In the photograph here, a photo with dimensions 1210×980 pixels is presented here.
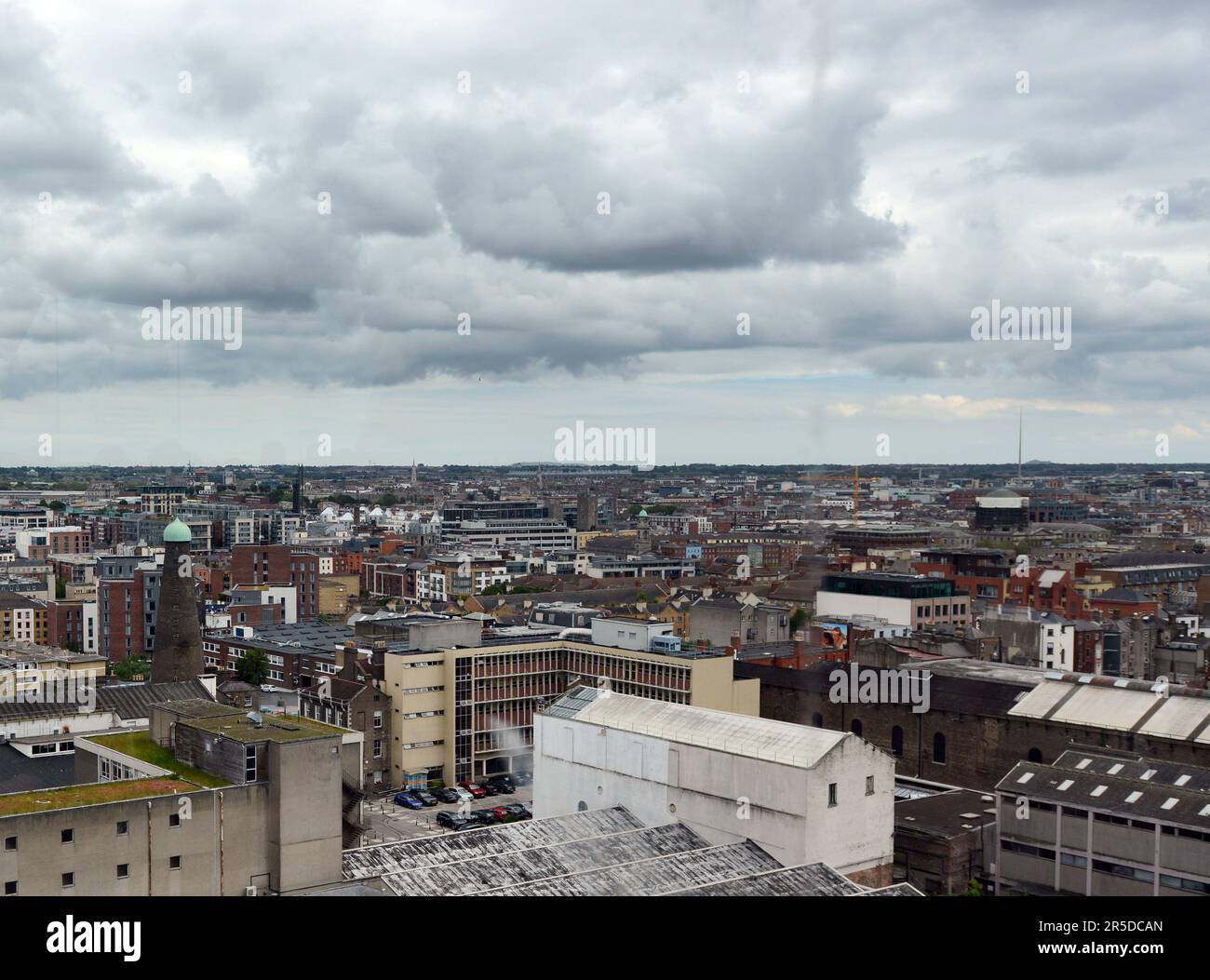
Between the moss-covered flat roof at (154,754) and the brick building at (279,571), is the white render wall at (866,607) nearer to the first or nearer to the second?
the brick building at (279,571)

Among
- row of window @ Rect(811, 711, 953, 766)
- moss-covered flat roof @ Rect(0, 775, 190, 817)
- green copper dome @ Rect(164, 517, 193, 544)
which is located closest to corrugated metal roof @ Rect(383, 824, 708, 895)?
moss-covered flat roof @ Rect(0, 775, 190, 817)

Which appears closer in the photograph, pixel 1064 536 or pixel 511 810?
pixel 511 810

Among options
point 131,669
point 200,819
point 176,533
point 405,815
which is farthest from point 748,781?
point 131,669

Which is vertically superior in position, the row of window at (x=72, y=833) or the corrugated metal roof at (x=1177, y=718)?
the row of window at (x=72, y=833)

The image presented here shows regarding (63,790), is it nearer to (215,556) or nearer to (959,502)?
(215,556)

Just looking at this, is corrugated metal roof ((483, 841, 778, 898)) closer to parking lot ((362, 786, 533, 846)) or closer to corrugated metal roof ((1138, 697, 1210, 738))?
parking lot ((362, 786, 533, 846))

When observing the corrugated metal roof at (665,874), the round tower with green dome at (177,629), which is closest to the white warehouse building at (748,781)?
the corrugated metal roof at (665,874)
